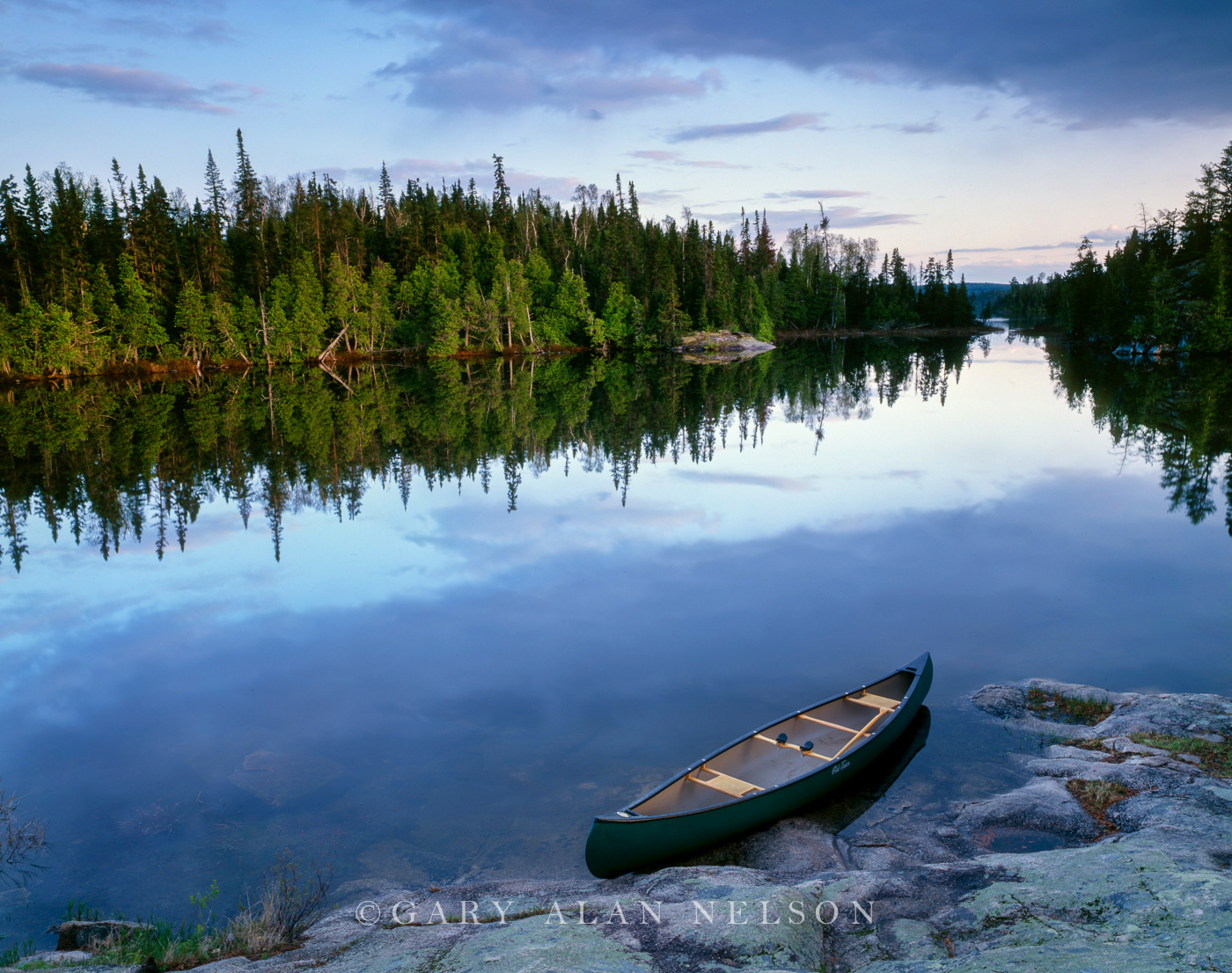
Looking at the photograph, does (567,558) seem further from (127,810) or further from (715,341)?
(715,341)

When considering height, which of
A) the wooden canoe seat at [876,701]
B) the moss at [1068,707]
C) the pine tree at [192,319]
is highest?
the pine tree at [192,319]

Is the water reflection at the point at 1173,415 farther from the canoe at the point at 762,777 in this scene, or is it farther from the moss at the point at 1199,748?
the canoe at the point at 762,777

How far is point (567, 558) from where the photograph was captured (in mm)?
19297

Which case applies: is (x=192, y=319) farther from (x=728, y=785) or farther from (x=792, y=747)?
(x=728, y=785)

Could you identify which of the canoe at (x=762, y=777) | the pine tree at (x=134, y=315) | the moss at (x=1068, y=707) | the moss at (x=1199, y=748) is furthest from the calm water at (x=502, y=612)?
the pine tree at (x=134, y=315)

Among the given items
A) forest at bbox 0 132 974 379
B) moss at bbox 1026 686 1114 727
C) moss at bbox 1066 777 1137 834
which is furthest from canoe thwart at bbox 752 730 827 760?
forest at bbox 0 132 974 379

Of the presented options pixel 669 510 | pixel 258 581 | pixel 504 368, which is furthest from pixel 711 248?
pixel 258 581

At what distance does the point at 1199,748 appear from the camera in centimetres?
998

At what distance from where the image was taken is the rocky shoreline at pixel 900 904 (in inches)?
215

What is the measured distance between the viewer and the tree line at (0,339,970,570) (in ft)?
80.3

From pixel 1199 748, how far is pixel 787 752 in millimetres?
5330

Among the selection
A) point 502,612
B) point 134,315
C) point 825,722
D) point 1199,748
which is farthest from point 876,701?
point 134,315

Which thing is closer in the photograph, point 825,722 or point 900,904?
point 900,904

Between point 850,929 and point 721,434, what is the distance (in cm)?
2903
